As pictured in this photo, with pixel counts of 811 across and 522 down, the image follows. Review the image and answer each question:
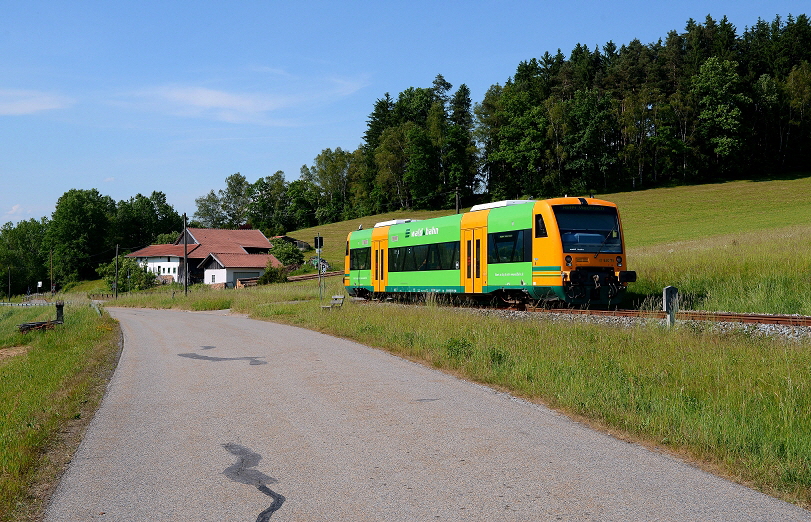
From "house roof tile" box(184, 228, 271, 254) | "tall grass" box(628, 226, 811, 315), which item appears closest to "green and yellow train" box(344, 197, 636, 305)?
"tall grass" box(628, 226, 811, 315)

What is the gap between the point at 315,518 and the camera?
4.76m

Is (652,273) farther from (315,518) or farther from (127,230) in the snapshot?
(127,230)

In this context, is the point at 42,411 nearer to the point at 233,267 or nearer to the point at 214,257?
the point at 233,267

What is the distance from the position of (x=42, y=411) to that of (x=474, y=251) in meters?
15.9

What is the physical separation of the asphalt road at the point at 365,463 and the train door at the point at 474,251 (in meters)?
11.9

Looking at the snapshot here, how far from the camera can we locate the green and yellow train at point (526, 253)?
18578 millimetres

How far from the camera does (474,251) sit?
74.2ft

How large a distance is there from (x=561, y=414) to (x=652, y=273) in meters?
17.6

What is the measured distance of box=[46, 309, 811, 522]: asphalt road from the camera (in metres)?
4.89

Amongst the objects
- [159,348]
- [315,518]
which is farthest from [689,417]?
[159,348]

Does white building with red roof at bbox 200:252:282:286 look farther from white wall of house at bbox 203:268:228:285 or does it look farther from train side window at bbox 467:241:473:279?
train side window at bbox 467:241:473:279

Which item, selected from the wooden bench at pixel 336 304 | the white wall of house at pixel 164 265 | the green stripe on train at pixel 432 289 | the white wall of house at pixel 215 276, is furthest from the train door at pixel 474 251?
the white wall of house at pixel 164 265

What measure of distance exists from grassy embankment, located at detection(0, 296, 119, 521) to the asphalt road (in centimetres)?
25

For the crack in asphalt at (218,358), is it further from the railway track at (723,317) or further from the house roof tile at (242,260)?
the house roof tile at (242,260)
